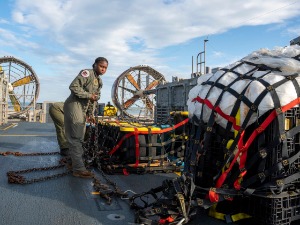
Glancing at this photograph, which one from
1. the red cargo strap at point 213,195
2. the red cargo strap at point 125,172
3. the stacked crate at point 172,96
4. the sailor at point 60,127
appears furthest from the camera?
the stacked crate at point 172,96

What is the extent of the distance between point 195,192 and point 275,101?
3.57ft

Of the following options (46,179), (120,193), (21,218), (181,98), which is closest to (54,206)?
(21,218)

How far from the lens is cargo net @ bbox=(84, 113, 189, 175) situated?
15.8 ft

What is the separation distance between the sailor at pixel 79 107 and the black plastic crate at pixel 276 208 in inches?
98.9

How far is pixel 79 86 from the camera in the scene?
14.5 feet

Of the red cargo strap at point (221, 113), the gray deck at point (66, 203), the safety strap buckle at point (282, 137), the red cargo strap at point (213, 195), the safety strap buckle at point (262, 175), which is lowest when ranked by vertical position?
the gray deck at point (66, 203)

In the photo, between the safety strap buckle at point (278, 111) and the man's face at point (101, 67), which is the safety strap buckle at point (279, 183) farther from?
the man's face at point (101, 67)

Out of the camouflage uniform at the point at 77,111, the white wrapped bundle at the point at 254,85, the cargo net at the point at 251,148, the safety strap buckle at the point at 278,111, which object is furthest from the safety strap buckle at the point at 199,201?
the camouflage uniform at the point at 77,111

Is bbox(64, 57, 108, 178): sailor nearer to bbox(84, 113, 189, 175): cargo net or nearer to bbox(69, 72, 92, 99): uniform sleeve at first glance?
bbox(69, 72, 92, 99): uniform sleeve

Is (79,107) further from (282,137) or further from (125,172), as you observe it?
(282,137)

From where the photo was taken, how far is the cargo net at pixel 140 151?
482 centimetres

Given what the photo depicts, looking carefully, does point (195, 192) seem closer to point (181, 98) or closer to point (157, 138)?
point (157, 138)

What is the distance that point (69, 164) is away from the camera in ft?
17.0

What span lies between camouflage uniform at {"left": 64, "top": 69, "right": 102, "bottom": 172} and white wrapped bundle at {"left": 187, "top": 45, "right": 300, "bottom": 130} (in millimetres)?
1795
